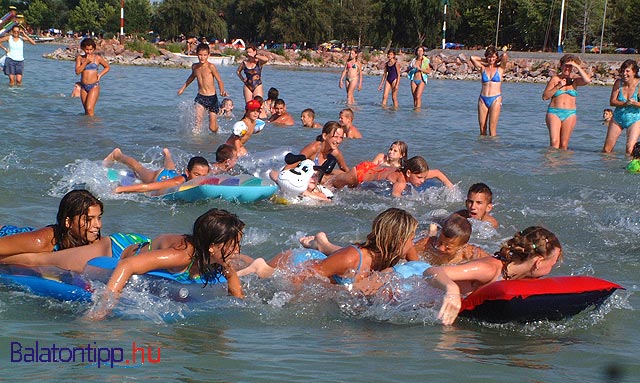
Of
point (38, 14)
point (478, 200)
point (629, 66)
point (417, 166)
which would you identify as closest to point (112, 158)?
point (417, 166)

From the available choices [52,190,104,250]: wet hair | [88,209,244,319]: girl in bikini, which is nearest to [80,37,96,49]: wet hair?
[52,190,104,250]: wet hair

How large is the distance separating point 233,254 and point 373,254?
878 millimetres

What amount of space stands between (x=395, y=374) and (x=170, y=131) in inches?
415

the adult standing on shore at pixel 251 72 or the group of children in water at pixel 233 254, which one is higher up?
the adult standing on shore at pixel 251 72

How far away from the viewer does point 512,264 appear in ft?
16.9

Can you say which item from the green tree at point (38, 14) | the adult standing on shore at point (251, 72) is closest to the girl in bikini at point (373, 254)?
the adult standing on shore at point (251, 72)

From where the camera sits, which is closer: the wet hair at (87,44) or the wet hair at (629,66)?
the wet hair at (629,66)

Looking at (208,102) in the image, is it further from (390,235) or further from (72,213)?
(390,235)

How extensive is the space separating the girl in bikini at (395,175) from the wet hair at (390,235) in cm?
333

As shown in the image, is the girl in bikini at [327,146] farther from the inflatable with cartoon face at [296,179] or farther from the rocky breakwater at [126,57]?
the rocky breakwater at [126,57]

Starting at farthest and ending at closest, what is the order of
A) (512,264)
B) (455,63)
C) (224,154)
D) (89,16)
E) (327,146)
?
(89,16) → (455,63) → (327,146) → (224,154) → (512,264)

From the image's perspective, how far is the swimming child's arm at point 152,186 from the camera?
26.8 feet

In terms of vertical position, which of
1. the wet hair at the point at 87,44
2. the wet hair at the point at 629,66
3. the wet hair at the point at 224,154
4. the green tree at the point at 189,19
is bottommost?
the wet hair at the point at 224,154

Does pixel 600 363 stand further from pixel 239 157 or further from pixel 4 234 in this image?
pixel 239 157
